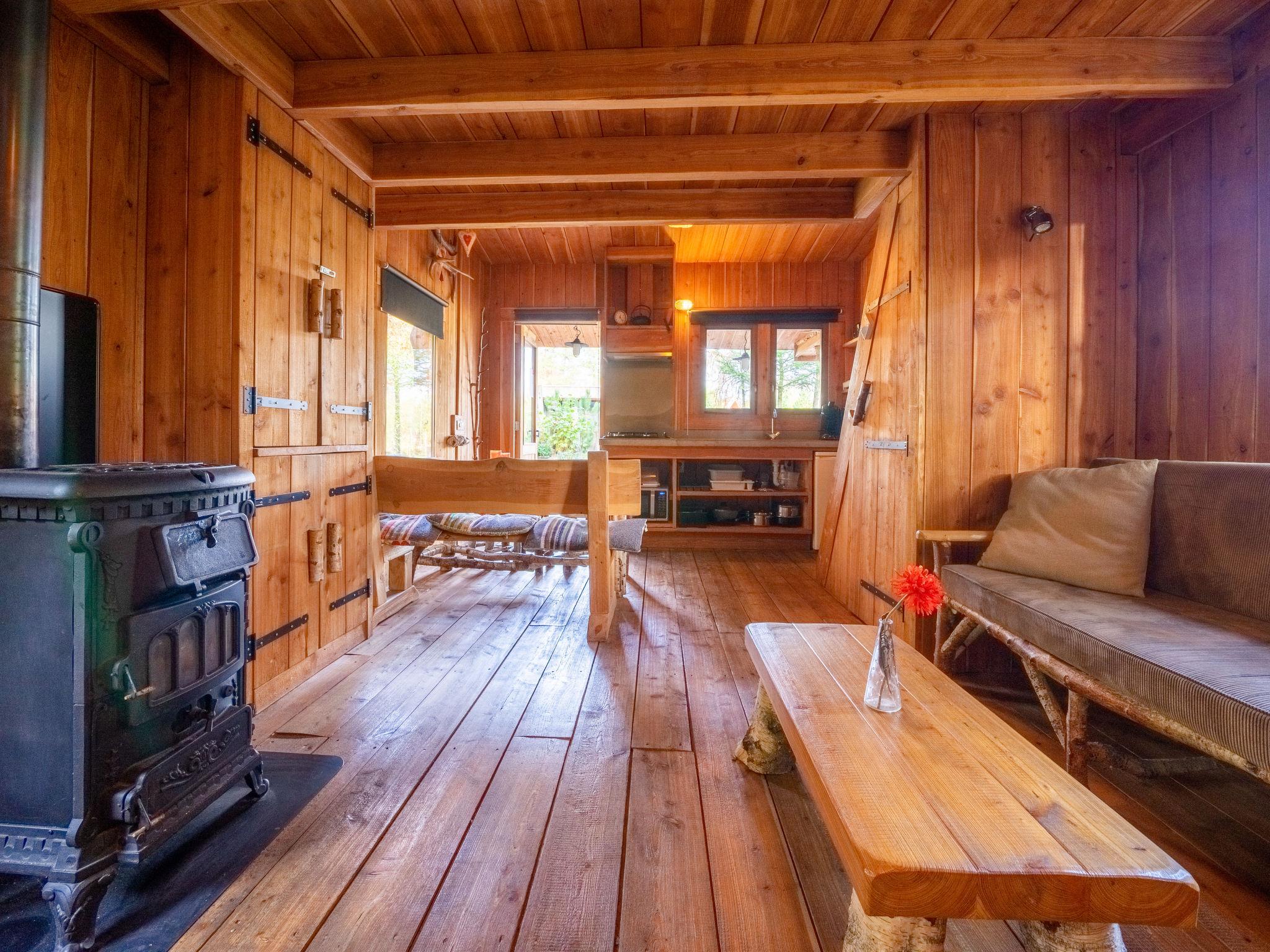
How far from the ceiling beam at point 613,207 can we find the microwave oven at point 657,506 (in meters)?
2.44

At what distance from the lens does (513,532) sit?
3113 mm

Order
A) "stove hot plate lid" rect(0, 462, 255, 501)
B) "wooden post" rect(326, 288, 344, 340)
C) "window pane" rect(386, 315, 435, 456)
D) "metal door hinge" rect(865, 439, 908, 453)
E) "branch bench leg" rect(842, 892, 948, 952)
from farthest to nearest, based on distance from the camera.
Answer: "window pane" rect(386, 315, 435, 456) → "metal door hinge" rect(865, 439, 908, 453) → "wooden post" rect(326, 288, 344, 340) → "stove hot plate lid" rect(0, 462, 255, 501) → "branch bench leg" rect(842, 892, 948, 952)

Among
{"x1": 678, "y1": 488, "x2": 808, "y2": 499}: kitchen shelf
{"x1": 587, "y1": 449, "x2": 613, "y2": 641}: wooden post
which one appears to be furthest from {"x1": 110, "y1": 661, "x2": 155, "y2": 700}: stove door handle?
{"x1": 678, "y1": 488, "x2": 808, "y2": 499}: kitchen shelf

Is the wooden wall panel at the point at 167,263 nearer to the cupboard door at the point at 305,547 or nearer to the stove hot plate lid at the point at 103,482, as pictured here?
the cupboard door at the point at 305,547

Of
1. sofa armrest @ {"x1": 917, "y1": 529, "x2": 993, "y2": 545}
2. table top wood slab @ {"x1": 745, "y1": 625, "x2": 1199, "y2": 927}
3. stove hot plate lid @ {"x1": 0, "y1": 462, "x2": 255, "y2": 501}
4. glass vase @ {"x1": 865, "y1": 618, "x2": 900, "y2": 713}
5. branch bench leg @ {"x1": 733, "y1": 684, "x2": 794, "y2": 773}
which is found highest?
stove hot plate lid @ {"x1": 0, "y1": 462, "x2": 255, "y2": 501}

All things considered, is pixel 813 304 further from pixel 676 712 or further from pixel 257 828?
pixel 257 828

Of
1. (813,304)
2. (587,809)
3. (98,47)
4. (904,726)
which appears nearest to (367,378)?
(98,47)

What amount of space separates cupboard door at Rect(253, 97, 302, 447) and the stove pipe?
65cm

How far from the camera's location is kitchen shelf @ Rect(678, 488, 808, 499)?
16.3ft

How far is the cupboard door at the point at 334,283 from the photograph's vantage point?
2.43 meters

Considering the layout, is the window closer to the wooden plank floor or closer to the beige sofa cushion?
the beige sofa cushion

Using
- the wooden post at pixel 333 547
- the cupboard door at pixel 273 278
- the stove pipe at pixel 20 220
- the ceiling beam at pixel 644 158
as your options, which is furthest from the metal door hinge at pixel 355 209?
the wooden post at pixel 333 547

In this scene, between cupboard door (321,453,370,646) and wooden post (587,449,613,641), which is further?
wooden post (587,449,613,641)

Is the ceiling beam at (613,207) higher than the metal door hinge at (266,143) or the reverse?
higher
